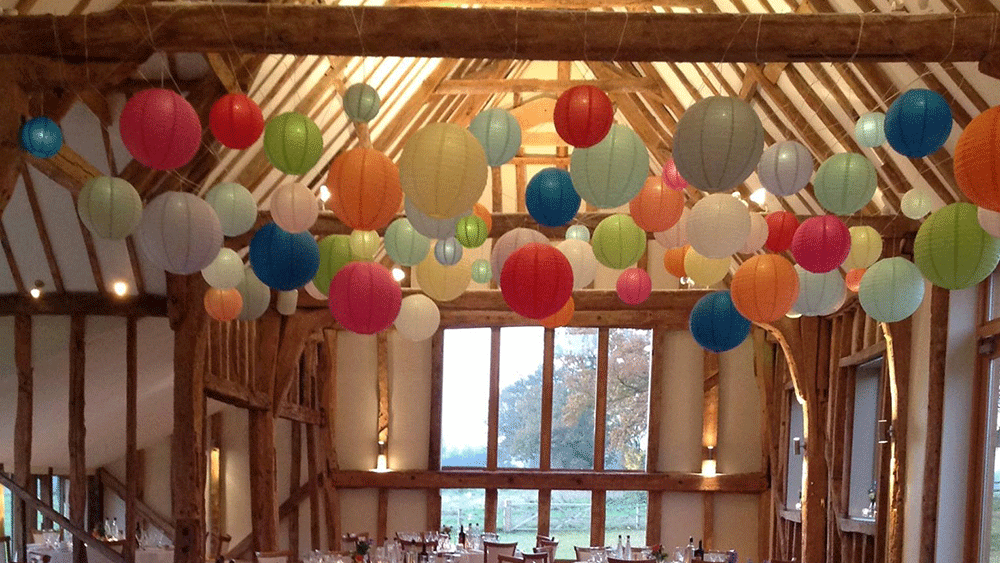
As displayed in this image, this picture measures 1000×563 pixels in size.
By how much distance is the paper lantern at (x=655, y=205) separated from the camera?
299 inches

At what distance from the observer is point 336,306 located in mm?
6918

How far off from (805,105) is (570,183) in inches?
125

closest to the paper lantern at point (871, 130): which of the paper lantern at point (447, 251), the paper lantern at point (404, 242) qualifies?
the paper lantern at point (447, 251)

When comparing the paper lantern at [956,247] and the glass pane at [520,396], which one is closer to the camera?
the paper lantern at [956,247]

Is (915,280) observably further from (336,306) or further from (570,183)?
(336,306)

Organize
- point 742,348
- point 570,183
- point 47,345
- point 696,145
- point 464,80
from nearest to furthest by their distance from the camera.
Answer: point 696,145, point 570,183, point 47,345, point 464,80, point 742,348

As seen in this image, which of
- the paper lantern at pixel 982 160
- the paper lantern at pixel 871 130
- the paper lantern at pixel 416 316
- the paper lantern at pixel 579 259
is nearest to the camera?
the paper lantern at pixel 982 160

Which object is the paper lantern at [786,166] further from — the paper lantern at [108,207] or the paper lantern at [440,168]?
the paper lantern at [108,207]

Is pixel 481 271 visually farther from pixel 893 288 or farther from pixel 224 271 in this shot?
pixel 893 288

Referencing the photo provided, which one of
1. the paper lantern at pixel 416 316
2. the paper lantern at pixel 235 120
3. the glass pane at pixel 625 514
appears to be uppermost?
the paper lantern at pixel 235 120

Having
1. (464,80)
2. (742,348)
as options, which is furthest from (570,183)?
(742,348)

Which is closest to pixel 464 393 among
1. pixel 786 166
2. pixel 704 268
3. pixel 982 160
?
pixel 704 268

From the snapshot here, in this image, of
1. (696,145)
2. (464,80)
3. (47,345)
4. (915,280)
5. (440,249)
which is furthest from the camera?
(464,80)

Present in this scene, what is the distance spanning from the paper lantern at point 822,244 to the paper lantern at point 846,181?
12cm
